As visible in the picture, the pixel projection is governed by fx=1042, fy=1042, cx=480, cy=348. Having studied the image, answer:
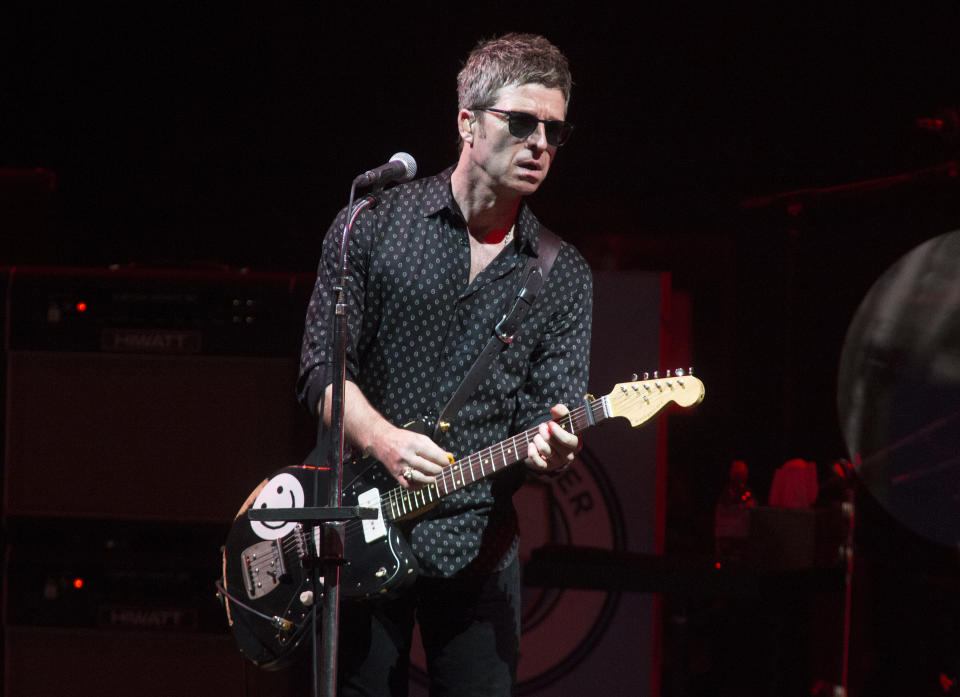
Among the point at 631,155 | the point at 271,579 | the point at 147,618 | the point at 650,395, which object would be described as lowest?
the point at 147,618

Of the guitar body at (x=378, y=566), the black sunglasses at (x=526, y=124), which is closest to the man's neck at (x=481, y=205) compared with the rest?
the black sunglasses at (x=526, y=124)

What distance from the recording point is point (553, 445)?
2.18 metres

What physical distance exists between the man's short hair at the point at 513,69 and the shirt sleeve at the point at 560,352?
0.40 metres

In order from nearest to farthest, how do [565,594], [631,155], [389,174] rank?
[389,174]
[565,594]
[631,155]

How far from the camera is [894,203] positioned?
3885 millimetres

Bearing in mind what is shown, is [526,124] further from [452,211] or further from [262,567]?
[262,567]

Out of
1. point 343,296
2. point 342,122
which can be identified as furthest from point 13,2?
point 343,296

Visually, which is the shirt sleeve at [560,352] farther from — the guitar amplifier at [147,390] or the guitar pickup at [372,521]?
the guitar amplifier at [147,390]

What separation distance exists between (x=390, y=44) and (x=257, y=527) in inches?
88.1

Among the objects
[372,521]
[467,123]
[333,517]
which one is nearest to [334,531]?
[333,517]

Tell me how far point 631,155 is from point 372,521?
2.21 meters

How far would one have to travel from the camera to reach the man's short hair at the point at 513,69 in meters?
2.32

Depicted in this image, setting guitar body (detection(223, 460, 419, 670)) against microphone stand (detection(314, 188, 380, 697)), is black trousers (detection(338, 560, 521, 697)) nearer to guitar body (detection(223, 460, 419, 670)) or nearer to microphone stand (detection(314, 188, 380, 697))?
guitar body (detection(223, 460, 419, 670))

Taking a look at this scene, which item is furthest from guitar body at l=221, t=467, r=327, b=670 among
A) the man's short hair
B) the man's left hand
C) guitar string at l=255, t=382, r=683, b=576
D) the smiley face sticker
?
the man's short hair
